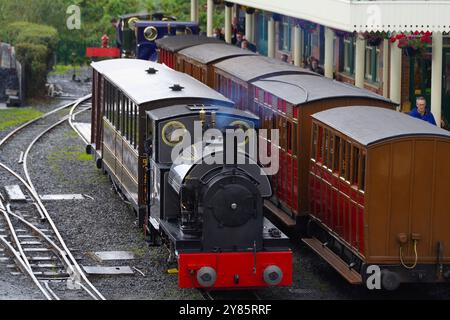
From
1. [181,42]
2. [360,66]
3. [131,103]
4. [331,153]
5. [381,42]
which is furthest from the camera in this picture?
[181,42]

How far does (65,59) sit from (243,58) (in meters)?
26.4

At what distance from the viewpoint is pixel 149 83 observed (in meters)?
18.8

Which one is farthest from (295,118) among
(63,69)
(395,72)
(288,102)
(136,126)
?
(63,69)

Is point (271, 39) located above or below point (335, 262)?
above

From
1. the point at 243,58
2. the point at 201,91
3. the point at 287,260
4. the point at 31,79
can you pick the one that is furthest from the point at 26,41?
the point at 287,260

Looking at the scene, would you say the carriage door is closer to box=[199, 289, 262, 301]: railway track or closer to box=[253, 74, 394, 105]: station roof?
box=[253, 74, 394, 105]: station roof

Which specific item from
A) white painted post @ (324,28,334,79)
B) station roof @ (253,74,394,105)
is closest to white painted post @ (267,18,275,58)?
white painted post @ (324,28,334,79)

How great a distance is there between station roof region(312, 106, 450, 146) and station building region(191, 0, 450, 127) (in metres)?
4.14

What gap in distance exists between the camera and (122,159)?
1992 centimetres

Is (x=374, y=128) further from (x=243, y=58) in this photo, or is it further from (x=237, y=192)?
(x=243, y=58)

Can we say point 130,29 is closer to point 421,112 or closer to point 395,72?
point 395,72

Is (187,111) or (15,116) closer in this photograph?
(187,111)

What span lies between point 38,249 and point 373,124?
5968mm

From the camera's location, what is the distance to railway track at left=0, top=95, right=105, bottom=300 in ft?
52.6
